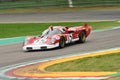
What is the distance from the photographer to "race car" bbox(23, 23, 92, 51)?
1873 centimetres

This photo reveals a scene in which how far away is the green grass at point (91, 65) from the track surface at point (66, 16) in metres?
20.5

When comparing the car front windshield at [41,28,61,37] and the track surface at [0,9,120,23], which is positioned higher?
the car front windshield at [41,28,61,37]

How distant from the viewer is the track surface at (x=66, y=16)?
36062mm

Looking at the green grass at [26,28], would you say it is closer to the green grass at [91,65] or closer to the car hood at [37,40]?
the car hood at [37,40]

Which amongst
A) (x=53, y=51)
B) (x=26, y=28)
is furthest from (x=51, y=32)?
(x=26, y=28)

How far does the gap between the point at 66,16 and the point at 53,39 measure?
1989cm

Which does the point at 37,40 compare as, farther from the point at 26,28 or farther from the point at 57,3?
the point at 57,3

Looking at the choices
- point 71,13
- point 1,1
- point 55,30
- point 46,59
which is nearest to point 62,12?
point 71,13

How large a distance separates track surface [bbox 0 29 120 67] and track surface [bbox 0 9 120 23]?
12.9 metres

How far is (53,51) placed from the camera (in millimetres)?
18438

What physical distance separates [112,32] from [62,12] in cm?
1799

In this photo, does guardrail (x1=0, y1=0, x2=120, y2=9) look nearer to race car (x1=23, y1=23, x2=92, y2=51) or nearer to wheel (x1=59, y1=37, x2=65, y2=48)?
race car (x1=23, y1=23, x2=92, y2=51)

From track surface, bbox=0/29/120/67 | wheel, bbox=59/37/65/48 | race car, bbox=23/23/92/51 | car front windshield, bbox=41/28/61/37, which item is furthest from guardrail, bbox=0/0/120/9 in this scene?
wheel, bbox=59/37/65/48

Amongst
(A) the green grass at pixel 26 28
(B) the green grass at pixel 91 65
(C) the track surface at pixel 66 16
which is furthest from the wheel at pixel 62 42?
(C) the track surface at pixel 66 16
